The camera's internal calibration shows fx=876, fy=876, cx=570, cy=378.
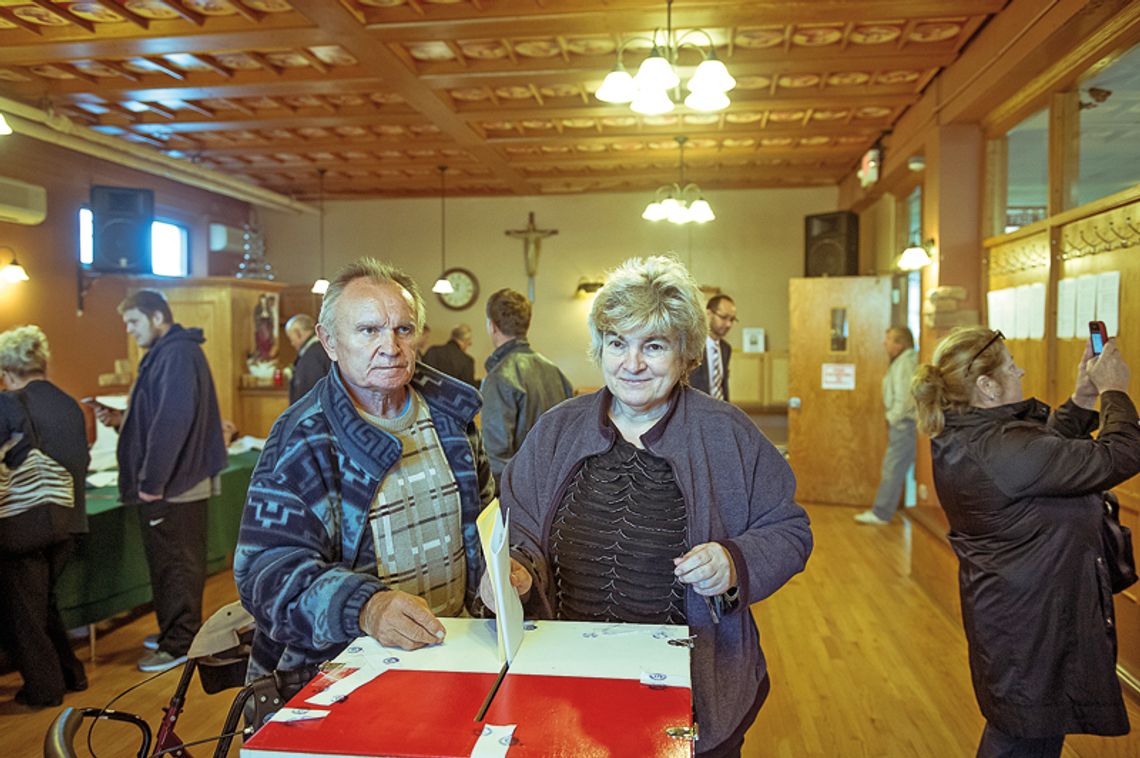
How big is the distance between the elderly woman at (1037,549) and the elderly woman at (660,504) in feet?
2.91

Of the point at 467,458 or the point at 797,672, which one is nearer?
the point at 467,458

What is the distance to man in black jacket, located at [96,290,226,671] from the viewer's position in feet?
12.8

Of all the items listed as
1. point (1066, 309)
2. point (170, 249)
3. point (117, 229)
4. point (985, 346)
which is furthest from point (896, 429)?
point (170, 249)

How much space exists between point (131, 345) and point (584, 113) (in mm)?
4788

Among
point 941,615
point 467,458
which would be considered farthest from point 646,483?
point 941,615

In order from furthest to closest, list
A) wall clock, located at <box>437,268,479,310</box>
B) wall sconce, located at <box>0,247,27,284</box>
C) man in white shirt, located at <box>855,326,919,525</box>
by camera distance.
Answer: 1. wall clock, located at <box>437,268,479,310</box>
2. man in white shirt, located at <box>855,326,919,525</box>
3. wall sconce, located at <box>0,247,27,284</box>

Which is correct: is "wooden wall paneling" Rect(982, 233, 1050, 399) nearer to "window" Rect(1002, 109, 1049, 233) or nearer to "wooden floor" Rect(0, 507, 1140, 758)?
"window" Rect(1002, 109, 1049, 233)

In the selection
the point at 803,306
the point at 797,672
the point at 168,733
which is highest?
the point at 803,306

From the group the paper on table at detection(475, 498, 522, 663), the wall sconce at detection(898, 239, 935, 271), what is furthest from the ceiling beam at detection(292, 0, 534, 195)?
the paper on table at detection(475, 498, 522, 663)

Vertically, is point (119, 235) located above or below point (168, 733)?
above

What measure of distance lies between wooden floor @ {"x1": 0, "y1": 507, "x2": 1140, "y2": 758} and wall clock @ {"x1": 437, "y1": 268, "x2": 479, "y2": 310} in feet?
19.5

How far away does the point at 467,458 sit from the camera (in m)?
1.94

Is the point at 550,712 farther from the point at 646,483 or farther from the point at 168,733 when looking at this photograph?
the point at 168,733

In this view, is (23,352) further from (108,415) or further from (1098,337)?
(1098,337)
